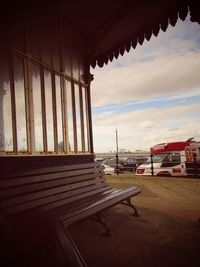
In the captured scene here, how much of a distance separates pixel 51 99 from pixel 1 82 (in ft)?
5.12

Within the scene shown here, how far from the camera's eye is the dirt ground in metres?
3.88

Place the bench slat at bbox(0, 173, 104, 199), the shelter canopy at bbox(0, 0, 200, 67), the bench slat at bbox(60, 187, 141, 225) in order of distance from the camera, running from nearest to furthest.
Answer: the bench slat at bbox(0, 173, 104, 199), the bench slat at bbox(60, 187, 141, 225), the shelter canopy at bbox(0, 0, 200, 67)

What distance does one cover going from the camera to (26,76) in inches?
214

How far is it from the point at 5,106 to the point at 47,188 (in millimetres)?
1601

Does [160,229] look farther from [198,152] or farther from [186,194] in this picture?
[198,152]

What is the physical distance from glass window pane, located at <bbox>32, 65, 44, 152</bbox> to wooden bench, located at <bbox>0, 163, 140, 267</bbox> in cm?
92

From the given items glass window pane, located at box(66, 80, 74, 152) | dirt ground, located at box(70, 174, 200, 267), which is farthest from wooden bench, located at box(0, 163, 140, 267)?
glass window pane, located at box(66, 80, 74, 152)

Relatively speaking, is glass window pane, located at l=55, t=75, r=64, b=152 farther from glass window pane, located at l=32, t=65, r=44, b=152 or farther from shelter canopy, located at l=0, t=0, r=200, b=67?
shelter canopy, located at l=0, t=0, r=200, b=67

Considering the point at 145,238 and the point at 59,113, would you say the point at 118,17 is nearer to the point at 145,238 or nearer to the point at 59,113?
the point at 59,113

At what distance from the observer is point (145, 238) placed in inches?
186

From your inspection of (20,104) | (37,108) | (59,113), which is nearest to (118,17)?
(59,113)

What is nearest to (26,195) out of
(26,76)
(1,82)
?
(1,82)

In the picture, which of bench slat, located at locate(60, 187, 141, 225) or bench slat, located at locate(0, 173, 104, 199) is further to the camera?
bench slat, located at locate(60, 187, 141, 225)

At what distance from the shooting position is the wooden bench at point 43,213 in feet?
10.1
